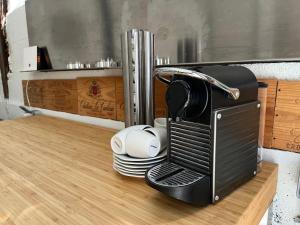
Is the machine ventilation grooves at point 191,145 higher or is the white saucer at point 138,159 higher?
the machine ventilation grooves at point 191,145

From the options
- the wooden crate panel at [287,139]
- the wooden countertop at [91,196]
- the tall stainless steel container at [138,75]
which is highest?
the tall stainless steel container at [138,75]

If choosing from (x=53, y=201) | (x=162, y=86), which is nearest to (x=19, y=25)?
(x=162, y=86)

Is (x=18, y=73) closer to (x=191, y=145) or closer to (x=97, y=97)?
(x=97, y=97)

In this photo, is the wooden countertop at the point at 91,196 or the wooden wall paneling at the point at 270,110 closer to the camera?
the wooden countertop at the point at 91,196

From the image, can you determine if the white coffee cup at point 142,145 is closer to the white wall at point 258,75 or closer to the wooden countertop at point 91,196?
the wooden countertop at point 91,196

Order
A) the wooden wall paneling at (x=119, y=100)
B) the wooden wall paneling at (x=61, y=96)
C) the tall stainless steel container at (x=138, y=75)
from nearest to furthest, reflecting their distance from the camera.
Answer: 1. the tall stainless steel container at (x=138, y=75)
2. the wooden wall paneling at (x=119, y=100)
3. the wooden wall paneling at (x=61, y=96)

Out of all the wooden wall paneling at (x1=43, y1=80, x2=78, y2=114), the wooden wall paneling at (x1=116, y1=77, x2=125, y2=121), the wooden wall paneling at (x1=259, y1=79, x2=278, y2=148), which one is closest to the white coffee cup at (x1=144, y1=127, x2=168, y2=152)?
the wooden wall paneling at (x1=259, y1=79, x2=278, y2=148)

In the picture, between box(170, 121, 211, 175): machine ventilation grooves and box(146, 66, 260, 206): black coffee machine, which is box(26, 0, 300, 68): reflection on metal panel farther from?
box(170, 121, 211, 175): machine ventilation grooves

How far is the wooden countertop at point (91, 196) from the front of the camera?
1.45 ft

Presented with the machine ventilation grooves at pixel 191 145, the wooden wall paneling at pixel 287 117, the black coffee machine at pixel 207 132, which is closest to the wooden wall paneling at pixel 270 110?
the wooden wall paneling at pixel 287 117

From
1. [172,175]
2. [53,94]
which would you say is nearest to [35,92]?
[53,94]

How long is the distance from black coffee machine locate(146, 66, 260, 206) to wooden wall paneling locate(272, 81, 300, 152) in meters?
0.15

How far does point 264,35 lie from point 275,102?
0.20 m

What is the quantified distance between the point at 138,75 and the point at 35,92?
1329mm
